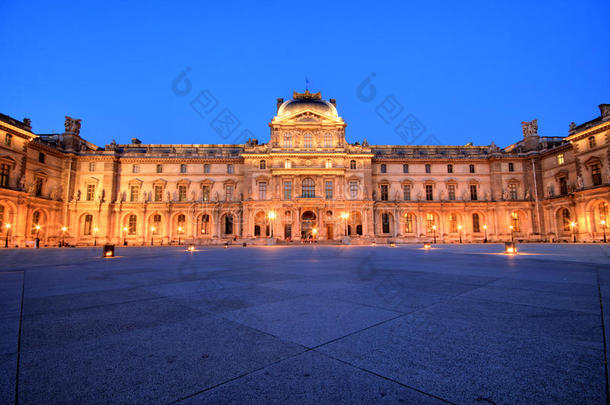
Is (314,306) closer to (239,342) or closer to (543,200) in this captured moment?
(239,342)

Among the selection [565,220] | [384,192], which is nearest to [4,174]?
[384,192]

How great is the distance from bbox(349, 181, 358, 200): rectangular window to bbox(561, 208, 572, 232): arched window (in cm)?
2776

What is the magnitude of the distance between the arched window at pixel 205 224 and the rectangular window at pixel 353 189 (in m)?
22.4

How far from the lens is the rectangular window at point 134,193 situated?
152 ft

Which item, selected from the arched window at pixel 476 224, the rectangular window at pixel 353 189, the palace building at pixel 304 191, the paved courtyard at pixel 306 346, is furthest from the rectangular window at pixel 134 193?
the arched window at pixel 476 224

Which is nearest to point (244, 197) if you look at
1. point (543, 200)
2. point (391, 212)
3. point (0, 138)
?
point (391, 212)

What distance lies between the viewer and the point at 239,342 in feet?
9.62

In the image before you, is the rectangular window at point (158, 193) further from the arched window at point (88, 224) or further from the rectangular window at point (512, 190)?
the rectangular window at point (512, 190)

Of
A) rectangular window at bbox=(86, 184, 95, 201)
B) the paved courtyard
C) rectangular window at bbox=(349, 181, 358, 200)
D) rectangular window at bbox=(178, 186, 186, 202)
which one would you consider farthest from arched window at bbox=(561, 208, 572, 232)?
rectangular window at bbox=(86, 184, 95, 201)

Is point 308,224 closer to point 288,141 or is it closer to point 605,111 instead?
point 288,141

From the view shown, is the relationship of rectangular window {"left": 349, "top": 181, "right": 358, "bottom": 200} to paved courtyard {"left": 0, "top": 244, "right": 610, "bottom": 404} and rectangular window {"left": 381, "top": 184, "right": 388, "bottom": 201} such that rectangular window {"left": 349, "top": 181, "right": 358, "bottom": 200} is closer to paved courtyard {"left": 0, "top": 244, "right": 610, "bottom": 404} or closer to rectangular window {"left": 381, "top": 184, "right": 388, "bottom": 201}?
rectangular window {"left": 381, "top": 184, "right": 388, "bottom": 201}

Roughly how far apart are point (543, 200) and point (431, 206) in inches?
590

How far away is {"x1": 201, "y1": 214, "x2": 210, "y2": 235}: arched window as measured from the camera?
46.3m

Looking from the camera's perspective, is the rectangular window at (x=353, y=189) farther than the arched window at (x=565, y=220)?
Yes
